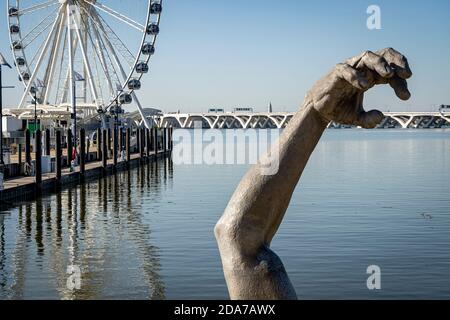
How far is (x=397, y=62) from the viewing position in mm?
3344

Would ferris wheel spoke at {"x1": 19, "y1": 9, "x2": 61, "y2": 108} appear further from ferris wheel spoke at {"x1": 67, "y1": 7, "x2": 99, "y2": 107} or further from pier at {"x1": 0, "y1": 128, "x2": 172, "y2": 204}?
pier at {"x1": 0, "y1": 128, "x2": 172, "y2": 204}

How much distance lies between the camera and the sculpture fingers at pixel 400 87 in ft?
10.9

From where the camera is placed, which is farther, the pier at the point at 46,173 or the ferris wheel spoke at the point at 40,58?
the ferris wheel spoke at the point at 40,58

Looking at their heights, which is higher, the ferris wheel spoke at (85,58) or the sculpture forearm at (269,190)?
the ferris wheel spoke at (85,58)

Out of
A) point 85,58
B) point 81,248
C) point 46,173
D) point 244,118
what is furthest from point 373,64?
point 244,118

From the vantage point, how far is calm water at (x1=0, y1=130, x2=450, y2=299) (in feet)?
47.2

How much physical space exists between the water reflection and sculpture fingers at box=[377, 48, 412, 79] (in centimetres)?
1059

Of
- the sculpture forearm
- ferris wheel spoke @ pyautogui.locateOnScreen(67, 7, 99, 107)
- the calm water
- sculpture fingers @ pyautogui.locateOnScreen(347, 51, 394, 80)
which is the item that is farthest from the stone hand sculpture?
ferris wheel spoke @ pyautogui.locateOnScreen(67, 7, 99, 107)

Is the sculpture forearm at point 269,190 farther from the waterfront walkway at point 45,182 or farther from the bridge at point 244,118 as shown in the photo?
the bridge at point 244,118

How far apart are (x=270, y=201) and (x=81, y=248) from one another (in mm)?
15675

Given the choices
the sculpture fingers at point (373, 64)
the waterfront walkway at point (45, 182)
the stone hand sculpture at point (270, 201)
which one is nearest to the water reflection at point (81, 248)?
the waterfront walkway at point (45, 182)

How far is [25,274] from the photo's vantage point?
50.5 feet

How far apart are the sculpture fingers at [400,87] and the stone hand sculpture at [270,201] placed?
0.22 meters

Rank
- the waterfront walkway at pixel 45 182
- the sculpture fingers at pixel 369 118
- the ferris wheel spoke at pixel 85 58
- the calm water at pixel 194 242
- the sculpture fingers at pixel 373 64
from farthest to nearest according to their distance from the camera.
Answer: the ferris wheel spoke at pixel 85 58
the waterfront walkway at pixel 45 182
the calm water at pixel 194 242
the sculpture fingers at pixel 369 118
the sculpture fingers at pixel 373 64
